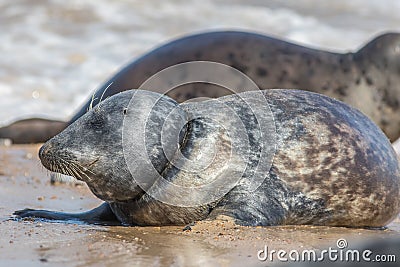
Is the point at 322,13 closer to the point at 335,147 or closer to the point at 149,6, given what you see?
the point at 149,6

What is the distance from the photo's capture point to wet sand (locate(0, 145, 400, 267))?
281 centimetres

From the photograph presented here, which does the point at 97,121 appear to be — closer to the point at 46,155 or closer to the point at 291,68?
the point at 46,155

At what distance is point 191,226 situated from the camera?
3.53m

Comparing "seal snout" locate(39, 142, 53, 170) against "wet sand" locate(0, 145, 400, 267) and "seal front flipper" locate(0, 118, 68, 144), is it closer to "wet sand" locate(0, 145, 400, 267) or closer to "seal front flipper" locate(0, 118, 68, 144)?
"wet sand" locate(0, 145, 400, 267)

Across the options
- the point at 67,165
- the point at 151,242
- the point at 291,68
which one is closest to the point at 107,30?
the point at 291,68

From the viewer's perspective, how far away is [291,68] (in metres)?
6.97

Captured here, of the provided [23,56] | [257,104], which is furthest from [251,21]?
[257,104]

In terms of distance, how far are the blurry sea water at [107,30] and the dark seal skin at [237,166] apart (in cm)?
591

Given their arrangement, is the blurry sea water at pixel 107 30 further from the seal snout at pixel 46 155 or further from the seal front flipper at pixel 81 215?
the seal snout at pixel 46 155

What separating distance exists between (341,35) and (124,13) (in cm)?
375

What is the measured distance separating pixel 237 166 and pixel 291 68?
326 centimetres

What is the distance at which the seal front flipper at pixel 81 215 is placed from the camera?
155 inches

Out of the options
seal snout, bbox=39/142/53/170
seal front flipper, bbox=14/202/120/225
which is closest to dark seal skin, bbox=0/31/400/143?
seal front flipper, bbox=14/202/120/225

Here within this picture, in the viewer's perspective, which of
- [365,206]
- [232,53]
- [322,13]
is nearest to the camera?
[365,206]
